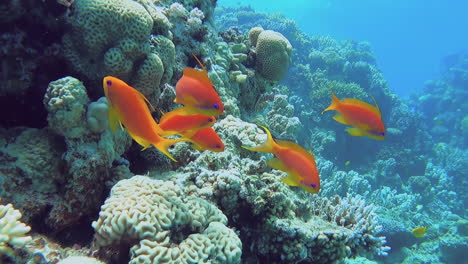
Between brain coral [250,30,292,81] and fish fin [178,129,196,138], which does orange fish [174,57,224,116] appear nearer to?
fish fin [178,129,196,138]

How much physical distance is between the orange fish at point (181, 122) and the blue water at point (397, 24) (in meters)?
92.0

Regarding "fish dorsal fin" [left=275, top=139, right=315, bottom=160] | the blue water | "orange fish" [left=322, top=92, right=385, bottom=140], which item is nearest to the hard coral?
"fish dorsal fin" [left=275, top=139, right=315, bottom=160]

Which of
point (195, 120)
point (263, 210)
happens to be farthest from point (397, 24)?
point (195, 120)

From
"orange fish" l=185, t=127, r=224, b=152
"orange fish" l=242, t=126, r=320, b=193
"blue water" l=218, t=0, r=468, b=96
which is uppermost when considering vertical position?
"blue water" l=218, t=0, r=468, b=96

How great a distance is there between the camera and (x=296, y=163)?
8.55 feet

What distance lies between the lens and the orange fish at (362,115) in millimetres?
3086

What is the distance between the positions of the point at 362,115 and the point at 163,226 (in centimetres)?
228

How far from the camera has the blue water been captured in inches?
3509

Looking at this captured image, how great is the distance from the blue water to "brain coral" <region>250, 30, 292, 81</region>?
8805cm

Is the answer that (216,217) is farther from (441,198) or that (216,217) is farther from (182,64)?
(441,198)

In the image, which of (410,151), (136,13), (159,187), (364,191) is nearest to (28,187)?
(159,187)

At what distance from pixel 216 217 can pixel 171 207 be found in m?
0.53

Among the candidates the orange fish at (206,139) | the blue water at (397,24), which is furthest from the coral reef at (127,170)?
the blue water at (397,24)

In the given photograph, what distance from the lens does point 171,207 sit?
2672 mm
